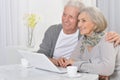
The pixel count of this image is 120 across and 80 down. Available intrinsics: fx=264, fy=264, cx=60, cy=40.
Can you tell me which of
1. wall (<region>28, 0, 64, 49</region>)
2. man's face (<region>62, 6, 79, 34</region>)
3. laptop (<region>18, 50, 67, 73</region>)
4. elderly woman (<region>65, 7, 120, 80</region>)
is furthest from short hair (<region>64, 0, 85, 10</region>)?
wall (<region>28, 0, 64, 49</region>)

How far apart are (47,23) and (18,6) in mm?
548

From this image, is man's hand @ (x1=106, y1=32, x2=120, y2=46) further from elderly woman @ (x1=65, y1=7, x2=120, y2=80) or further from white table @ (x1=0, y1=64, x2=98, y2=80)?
white table @ (x1=0, y1=64, x2=98, y2=80)

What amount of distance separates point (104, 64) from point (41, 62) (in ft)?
1.33

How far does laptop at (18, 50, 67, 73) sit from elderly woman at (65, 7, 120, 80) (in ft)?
0.54

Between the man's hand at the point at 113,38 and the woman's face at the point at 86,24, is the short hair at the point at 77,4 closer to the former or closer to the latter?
the woman's face at the point at 86,24

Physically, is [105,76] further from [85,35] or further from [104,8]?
[104,8]

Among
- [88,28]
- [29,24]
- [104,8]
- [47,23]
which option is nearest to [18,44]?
[29,24]

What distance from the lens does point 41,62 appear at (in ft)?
5.64

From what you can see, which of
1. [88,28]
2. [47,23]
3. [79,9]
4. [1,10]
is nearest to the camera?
[88,28]

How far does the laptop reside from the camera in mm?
1629

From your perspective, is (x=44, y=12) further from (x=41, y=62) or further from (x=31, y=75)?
(x=31, y=75)

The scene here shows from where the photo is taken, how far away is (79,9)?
Result: 210 centimetres

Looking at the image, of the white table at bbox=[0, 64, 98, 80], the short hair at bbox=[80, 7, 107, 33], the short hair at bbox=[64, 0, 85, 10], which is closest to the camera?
the white table at bbox=[0, 64, 98, 80]

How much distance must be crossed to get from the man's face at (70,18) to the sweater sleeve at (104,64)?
0.47 meters
